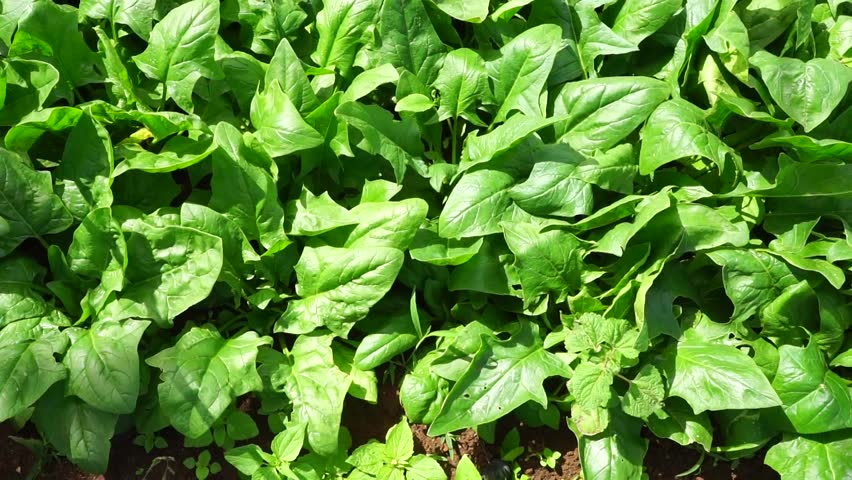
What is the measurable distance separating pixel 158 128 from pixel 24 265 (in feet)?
2.16

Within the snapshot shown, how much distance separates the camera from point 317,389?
2.69 meters

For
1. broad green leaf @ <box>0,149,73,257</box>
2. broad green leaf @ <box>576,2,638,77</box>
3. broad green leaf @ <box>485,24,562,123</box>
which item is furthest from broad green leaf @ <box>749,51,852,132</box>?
broad green leaf @ <box>0,149,73,257</box>

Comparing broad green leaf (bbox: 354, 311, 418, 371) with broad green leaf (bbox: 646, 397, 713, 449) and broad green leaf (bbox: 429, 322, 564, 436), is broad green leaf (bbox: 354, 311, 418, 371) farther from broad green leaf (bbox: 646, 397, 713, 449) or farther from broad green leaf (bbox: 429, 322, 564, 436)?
broad green leaf (bbox: 646, 397, 713, 449)

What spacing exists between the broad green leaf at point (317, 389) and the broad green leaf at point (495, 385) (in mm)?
340

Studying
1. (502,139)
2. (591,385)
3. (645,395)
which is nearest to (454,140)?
(502,139)

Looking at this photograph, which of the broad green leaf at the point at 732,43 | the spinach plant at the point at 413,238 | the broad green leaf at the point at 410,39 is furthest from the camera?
the broad green leaf at the point at 410,39

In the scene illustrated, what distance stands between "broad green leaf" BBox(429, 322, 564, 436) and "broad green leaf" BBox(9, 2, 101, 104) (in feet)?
5.84

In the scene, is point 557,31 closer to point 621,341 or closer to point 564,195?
point 564,195

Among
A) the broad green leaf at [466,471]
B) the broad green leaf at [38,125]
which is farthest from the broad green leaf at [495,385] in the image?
the broad green leaf at [38,125]

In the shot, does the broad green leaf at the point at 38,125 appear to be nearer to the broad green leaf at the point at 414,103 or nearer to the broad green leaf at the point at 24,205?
the broad green leaf at the point at 24,205

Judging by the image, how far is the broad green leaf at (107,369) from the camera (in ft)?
8.11

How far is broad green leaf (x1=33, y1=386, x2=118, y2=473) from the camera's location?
2.54 metres

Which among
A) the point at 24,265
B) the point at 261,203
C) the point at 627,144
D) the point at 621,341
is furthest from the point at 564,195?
the point at 24,265

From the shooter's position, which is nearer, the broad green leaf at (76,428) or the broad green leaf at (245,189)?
the broad green leaf at (76,428)
